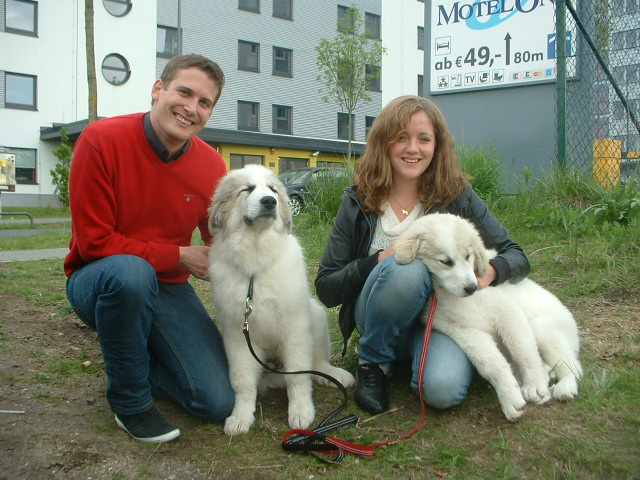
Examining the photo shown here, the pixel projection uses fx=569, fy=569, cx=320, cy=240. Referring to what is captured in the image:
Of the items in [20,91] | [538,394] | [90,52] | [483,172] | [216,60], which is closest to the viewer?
[538,394]

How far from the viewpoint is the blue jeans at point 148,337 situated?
2395mm

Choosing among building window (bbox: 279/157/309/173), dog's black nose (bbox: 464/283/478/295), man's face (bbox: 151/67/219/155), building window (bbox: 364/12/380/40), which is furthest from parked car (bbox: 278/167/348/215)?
building window (bbox: 364/12/380/40)

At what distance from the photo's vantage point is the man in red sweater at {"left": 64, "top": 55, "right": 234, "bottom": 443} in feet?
8.01

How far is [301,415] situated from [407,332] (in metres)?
0.65

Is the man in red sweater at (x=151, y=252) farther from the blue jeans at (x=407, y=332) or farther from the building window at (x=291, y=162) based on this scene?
the building window at (x=291, y=162)

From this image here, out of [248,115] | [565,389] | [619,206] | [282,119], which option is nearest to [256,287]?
[565,389]

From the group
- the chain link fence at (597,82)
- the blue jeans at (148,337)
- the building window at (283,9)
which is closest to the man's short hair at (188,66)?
the blue jeans at (148,337)

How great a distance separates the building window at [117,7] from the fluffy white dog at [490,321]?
24602 millimetres

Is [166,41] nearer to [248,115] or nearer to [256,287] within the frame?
[248,115]

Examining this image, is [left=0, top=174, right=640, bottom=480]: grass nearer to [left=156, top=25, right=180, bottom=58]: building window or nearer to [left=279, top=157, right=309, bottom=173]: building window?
[left=279, top=157, right=309, bottom=173]: building window

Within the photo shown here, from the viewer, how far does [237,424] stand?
259 cm

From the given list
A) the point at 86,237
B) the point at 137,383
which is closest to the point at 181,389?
the point at 137,383

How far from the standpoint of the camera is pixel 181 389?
273 cm

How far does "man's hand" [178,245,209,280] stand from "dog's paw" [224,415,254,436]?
73 cm
